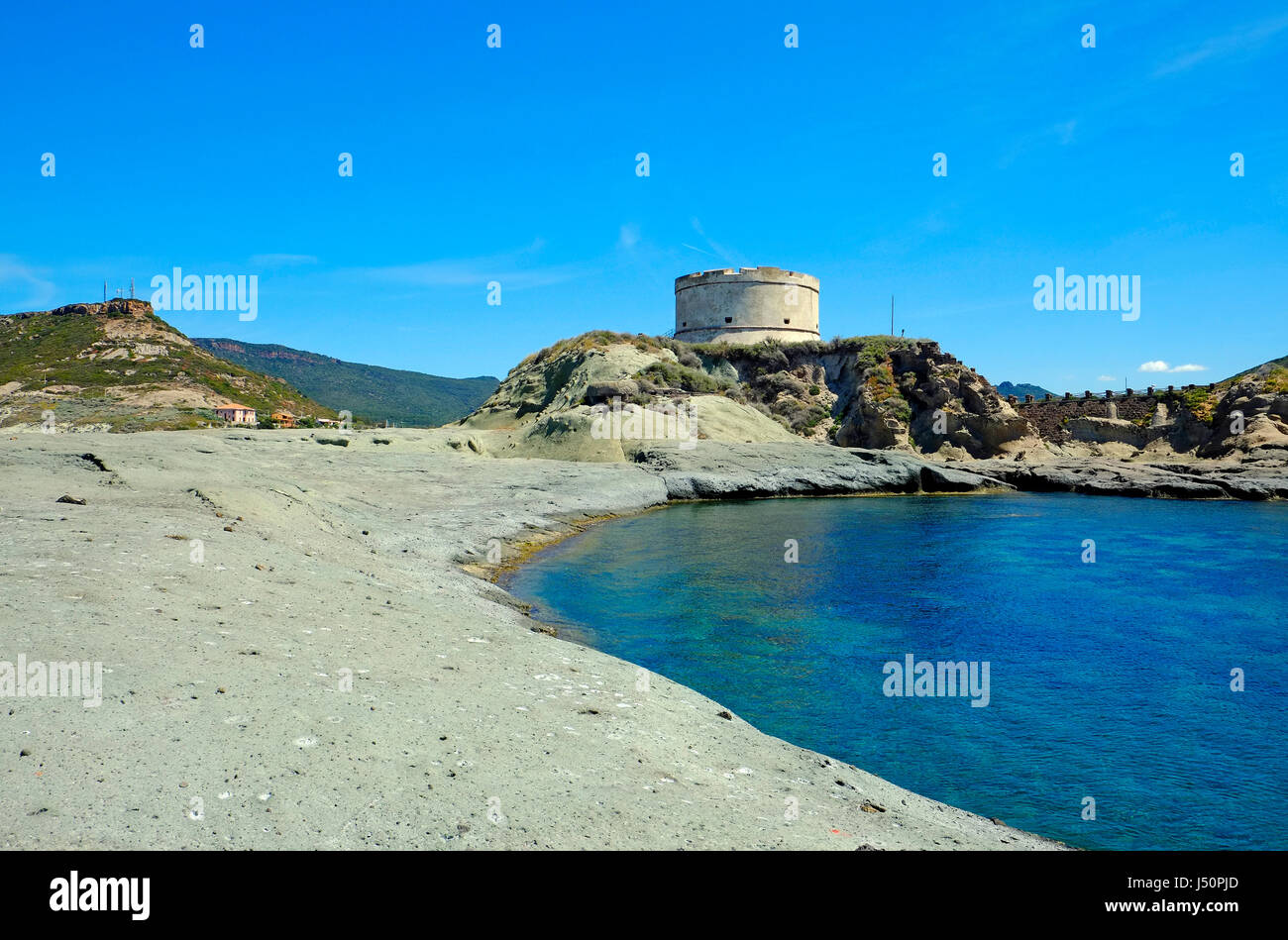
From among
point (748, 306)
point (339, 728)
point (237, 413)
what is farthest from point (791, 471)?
point (237, 413)

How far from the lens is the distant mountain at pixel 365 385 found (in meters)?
129

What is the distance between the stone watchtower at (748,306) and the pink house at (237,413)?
108 ft

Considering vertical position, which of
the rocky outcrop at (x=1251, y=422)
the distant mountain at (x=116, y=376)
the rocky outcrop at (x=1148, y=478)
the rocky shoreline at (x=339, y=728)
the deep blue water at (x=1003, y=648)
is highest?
the distant mountain at (x=116, y=376)

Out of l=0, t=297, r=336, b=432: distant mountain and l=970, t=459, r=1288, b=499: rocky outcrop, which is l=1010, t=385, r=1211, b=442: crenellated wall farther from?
l=0, t=297, r=336, b=432: distant mountain

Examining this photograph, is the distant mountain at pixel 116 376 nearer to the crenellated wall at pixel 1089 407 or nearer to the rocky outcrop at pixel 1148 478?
the rocky outcrop at pixel 1148 478

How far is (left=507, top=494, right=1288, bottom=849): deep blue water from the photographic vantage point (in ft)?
26.7

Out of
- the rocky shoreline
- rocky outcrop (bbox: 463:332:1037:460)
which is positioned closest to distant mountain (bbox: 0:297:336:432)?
rocky outcrop (bbox: 463:332:1037:460)

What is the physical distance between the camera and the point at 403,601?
459 inches

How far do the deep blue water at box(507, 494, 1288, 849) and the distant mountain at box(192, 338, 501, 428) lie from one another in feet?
331

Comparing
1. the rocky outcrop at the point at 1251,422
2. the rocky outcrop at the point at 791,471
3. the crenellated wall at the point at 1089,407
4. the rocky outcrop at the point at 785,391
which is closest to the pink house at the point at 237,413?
the rocky outcrop at the point at 785,391

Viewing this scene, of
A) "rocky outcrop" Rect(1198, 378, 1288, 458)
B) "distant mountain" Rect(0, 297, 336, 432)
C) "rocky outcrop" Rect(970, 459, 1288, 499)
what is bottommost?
"rocky outcrop" Rect(970, 459, 1288, 499)

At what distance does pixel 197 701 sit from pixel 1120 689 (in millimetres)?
11296
